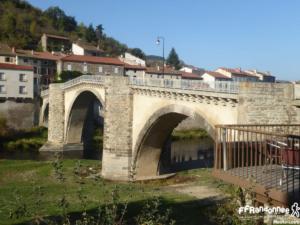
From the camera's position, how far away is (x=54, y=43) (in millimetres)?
88812

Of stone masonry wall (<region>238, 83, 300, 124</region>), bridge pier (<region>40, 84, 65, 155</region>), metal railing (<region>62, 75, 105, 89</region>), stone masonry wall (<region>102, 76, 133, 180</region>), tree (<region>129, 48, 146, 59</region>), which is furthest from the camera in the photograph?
tree (<region>129, 48, 146, 59</region>)

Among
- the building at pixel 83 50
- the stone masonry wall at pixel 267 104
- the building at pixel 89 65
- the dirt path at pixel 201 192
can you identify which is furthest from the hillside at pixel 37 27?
the stone masonry wall at pixel 267 104

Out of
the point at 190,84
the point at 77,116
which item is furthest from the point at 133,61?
the point at 190,84

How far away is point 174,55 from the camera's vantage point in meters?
129

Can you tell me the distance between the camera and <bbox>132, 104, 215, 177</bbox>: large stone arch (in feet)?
87.8

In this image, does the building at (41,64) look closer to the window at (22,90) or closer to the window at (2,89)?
the window at (22,90)

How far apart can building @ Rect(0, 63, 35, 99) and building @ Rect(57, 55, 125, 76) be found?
13.4m

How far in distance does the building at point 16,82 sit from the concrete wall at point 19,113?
87 cm

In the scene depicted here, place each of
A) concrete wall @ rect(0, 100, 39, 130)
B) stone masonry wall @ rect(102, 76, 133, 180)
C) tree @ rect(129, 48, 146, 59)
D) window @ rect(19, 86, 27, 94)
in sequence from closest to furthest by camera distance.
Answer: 1. stone masonry wall @ rect(102, 76, 133, 180)
2. concrete wall @ rect(0, 100, 39, 130)
3. window @ rect(19, 86, 27, 94)
4. tree @ rect(129, 48, 146, 59)

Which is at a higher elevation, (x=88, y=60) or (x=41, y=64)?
(x=88, y=60)

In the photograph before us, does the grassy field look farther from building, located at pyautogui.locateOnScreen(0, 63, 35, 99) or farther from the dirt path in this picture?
building, located at pyautogui.locateOnScreen(0, 63, 35, 99)

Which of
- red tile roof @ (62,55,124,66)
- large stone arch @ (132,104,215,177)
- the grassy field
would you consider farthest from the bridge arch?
red tile roof @ (62,55,124,66)

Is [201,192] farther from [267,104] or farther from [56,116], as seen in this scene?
[56,116]

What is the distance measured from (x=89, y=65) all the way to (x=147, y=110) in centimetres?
4310
